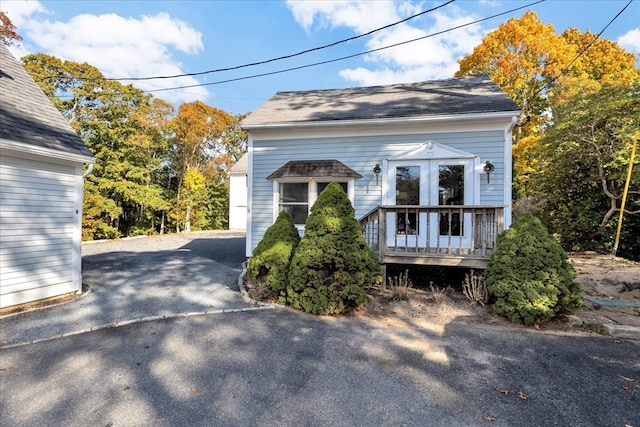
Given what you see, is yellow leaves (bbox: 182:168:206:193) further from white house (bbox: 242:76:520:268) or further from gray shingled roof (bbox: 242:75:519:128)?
white house (bbox: 242:76:520:268)

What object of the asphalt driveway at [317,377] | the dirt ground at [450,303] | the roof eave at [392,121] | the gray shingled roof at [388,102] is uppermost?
the gray shingled roof at [388,102]

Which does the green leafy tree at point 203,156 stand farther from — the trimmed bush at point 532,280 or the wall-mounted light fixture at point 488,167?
the trimmed bush at point 532,280

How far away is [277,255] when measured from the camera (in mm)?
5781

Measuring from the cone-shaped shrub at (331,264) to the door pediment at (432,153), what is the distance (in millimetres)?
2802

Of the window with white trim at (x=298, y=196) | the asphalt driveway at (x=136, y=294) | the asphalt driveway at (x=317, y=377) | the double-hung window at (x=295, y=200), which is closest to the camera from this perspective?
the asphalt driveway at (x=317, y=377)

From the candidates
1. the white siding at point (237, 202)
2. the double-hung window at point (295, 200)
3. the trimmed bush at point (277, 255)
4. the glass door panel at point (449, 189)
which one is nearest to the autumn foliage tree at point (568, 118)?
the glass door panel at point (449, 189)

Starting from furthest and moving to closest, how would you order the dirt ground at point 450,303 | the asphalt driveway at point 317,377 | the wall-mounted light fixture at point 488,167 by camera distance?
the wall-mounted light fixture at point 488,167 → the dirt ground at point 450,303 → the asphalt driveway at point 317,377

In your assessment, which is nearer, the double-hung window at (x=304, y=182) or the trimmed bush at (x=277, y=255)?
the trimmed bush at (x=277, y=255)

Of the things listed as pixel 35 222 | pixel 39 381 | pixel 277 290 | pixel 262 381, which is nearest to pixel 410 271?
pixel 277 290

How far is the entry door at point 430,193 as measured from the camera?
7.10 metres

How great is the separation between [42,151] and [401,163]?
7260 millimetres

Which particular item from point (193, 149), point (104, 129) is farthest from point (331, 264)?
point (193, 149)

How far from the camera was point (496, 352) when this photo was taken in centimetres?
381

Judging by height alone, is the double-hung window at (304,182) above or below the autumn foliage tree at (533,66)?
below
